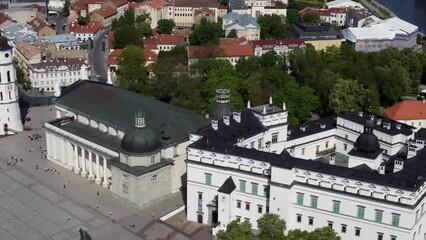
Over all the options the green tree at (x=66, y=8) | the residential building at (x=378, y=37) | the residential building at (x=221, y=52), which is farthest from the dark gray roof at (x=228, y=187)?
the green tree at (x=66, y=8)

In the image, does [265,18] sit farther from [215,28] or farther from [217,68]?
[217,68]

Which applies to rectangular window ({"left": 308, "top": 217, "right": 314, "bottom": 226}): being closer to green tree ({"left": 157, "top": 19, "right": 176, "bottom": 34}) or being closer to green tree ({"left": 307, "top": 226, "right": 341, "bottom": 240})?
green tree ({"left": 307, "top": 226, "right": 341, "bottom": 240})

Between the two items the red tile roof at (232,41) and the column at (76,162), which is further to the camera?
the red tile roof at (232,41)

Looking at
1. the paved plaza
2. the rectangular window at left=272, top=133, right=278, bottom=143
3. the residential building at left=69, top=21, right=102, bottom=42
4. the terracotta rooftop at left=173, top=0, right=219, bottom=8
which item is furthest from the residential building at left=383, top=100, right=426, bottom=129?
the terracotta rooftop at left=173, top=0, right=219, bottom=8

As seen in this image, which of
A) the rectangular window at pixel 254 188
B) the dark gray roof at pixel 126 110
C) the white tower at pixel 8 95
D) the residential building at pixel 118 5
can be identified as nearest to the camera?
the rectangular window at pixel 254 188

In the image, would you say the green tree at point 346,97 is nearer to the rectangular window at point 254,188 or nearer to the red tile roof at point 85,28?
the rectangular window at point 254,188

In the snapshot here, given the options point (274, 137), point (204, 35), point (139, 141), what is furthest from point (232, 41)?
point (139, 141)
